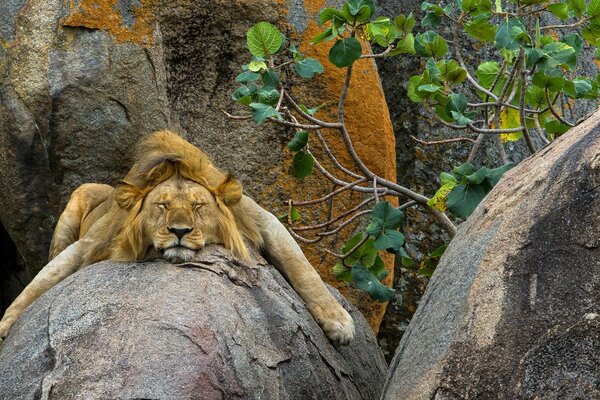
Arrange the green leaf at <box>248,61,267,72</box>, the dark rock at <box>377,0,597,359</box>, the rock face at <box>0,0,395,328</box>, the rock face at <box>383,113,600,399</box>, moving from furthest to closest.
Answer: the dark rock at <box>377,0,597,359</box>
the rock face at <box>0,0,395,328</box>
the green leaf at <box>248,61,267,72</box>
the rock face at <box>383,113,600,399</box>

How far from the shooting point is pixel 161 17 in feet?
23.8

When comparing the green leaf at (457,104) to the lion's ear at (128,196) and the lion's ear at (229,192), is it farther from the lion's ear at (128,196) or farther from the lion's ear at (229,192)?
the lion's ear at (128,196)

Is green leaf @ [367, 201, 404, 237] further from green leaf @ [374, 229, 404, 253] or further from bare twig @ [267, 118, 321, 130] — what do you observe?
bare twig @ [267, 118, 321, 130]

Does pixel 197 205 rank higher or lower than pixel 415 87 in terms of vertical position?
higher

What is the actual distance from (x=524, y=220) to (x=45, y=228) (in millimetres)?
4000

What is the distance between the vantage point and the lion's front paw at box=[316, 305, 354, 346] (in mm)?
5527

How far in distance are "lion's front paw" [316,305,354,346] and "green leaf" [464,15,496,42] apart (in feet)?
5.75

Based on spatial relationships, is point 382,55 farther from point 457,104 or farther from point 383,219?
point 383,219

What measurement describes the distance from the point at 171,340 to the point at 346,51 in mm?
2298

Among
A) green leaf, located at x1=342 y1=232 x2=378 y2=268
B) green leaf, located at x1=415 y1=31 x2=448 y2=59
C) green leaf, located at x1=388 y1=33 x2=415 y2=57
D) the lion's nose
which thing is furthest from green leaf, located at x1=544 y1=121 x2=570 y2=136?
the lion's nose

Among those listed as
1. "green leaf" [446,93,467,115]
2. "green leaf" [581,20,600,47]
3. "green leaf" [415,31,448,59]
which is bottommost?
"green leaf" [581,20,600,47]

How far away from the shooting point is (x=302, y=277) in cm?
572

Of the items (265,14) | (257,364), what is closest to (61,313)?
(257,364)

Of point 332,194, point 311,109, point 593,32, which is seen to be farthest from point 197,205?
point 593,32
